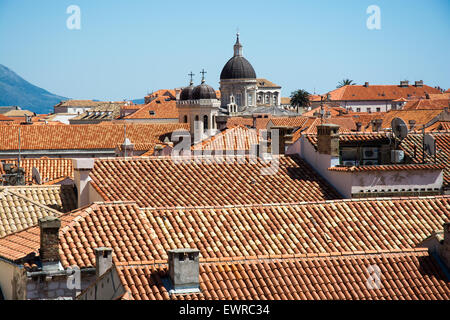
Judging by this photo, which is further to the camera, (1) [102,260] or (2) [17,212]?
(2) [17,212]

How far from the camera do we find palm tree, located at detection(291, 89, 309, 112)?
150262 mm

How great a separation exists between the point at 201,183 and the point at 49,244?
788 centimetres

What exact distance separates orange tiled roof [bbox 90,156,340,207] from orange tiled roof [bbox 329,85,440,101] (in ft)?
446

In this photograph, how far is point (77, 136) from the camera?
63312 mm

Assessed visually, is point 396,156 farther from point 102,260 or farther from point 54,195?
point 102,260

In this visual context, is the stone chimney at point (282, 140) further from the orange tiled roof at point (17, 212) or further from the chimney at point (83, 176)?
the orange tiled roof at point (17, 212)

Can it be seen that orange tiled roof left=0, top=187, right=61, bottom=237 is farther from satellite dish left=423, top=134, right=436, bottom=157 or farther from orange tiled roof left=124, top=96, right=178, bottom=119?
orange tiled roof left=124, top=96, right=178, bottom=119

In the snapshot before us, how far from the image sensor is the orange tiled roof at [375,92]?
157m

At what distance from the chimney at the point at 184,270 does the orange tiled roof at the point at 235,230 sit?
102 inches

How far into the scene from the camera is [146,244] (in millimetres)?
14383

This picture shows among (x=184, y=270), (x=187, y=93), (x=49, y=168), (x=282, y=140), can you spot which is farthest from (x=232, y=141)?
(x=187, y=93)

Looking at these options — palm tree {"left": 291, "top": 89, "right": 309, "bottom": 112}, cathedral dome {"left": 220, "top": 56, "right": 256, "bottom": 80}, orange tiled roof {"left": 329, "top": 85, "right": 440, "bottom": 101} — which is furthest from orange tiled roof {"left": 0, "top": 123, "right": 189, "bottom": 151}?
orange tiled roof {"left": 329, "top": 85, "right": 440, "bottom": 101}
